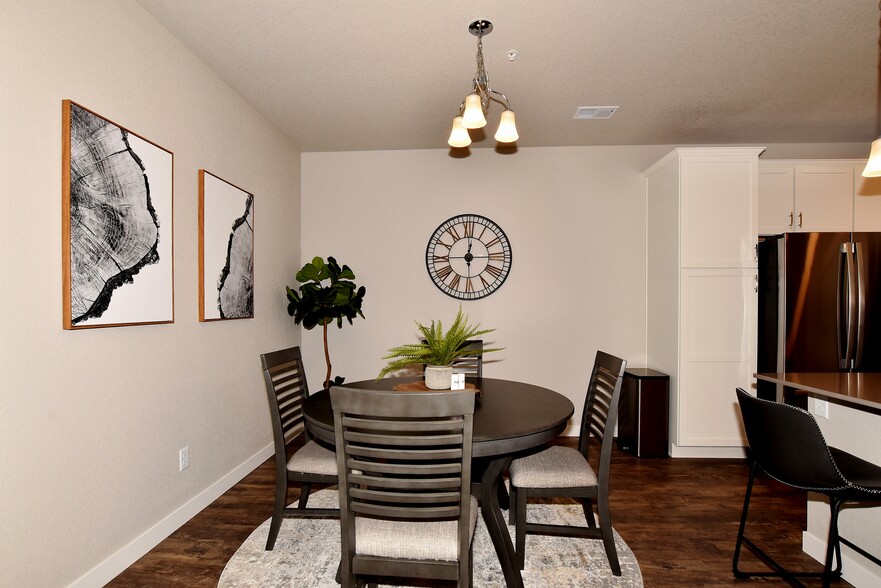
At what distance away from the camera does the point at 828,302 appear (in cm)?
341

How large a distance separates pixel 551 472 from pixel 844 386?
4.40ft

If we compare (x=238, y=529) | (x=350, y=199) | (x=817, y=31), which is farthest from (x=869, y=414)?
(x=350, y=199)

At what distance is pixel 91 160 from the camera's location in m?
1.92

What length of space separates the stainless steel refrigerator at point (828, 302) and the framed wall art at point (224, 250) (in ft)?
13.5

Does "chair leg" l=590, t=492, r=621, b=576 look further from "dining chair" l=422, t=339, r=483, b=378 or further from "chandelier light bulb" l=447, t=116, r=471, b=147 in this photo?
"chandelier light bulb" l=447, t=116, r=471, b=147

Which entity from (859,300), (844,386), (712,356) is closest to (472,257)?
(712,356)

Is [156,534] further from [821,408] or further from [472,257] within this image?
[821,408]

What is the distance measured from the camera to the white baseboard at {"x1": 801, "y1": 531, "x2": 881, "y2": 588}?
6.23 feet

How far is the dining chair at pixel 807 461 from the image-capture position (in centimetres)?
160

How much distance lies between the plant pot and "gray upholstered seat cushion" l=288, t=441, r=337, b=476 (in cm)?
60

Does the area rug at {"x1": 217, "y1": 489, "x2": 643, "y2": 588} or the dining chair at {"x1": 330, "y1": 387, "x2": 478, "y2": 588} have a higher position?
the dining chair at {"x1": 330, "y1": 387, "x2": 478, "y2": 588}

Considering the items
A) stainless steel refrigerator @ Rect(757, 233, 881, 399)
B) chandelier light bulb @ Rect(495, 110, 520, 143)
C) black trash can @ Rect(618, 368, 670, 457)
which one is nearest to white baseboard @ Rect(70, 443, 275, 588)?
chandelier light bulb @ Rect(495, 110, 520, 143)

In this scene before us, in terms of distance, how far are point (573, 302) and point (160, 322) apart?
3.39 metres

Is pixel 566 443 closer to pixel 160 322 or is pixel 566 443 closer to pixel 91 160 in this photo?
pixel 160 322
